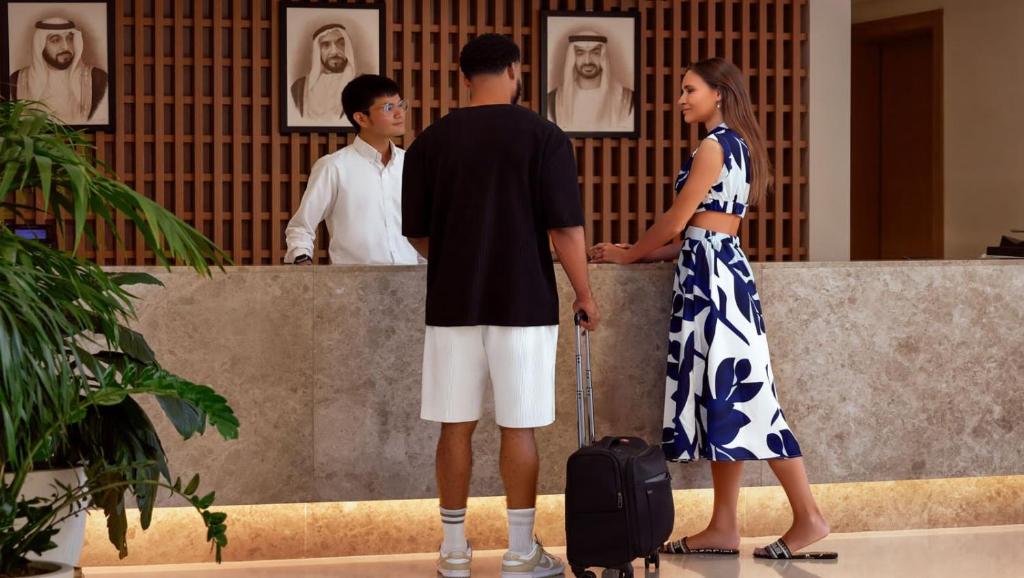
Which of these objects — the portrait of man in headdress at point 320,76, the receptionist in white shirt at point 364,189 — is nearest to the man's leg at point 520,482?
the receptionist in white shirt at point 364,189

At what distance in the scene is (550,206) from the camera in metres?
3.71

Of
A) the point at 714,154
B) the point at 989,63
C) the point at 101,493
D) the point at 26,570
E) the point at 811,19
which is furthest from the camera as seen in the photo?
the point at 989,63

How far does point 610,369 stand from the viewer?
4383 mm

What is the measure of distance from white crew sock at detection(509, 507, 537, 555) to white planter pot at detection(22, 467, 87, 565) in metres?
1.32

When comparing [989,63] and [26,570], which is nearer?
[26,570]

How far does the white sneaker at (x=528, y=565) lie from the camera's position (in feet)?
12.5

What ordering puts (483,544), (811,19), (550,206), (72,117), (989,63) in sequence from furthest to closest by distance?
(989,63) < (811,19) < (72,117) < (483,544) < (550,206)

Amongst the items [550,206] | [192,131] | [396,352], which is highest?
[192,131]

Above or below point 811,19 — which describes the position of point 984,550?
below

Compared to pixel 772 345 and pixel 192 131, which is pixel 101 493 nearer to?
pixel 772 345

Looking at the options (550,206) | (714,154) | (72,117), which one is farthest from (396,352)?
(72,117)

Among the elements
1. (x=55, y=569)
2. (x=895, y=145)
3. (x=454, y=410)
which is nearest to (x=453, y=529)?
(x=454, y=410)

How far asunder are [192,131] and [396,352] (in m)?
3.47

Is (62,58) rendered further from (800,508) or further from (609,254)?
(800,508)
